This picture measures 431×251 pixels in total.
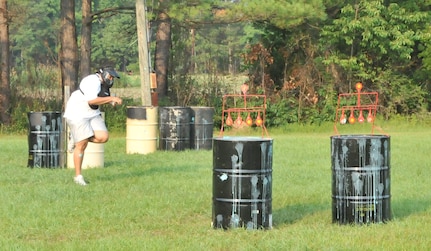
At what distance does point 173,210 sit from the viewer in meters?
11.7

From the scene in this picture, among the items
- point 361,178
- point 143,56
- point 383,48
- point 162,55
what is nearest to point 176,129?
point 143,56

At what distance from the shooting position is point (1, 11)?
101 ft

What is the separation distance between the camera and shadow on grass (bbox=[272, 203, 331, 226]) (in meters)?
10.9

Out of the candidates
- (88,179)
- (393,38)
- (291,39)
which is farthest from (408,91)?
(88,179)

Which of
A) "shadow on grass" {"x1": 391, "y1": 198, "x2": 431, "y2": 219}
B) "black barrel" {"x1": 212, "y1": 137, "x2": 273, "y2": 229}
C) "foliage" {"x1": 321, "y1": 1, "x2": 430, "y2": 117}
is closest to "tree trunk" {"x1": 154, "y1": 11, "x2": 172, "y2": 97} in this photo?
"foliage" {"x1": 321, "y1": 1, "x2": 430, "y2": 117}

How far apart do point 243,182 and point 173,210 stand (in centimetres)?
195

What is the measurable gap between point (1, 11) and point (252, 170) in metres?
22.5

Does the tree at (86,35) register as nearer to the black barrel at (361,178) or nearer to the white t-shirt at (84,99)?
the white t-shirt at (84,99)

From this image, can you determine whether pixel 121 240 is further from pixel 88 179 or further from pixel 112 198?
pixel 88 179

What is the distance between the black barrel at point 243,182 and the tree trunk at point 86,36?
880 inches

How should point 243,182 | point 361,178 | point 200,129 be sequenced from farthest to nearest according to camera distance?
point 200,129
point 361,178
point 243,182

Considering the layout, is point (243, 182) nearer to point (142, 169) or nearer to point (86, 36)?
point (142, 169)

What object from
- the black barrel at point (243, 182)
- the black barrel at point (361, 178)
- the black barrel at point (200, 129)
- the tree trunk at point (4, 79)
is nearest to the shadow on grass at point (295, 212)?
the black barrel at point (243, 182)

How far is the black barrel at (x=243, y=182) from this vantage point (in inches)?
391
